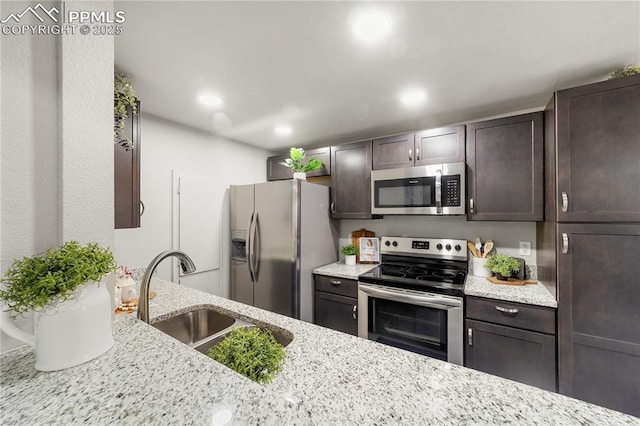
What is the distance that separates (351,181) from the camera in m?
2.80

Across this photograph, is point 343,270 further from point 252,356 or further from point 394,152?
point 252,356

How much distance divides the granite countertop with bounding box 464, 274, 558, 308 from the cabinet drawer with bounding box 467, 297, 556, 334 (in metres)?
0.04

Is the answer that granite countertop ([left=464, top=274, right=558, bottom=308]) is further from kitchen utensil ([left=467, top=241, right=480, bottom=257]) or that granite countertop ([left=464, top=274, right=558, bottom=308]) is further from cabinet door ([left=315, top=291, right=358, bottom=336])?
cabinet door ([left=315, top=291, right=358, bottom=336])

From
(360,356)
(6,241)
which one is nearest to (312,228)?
(360,356)

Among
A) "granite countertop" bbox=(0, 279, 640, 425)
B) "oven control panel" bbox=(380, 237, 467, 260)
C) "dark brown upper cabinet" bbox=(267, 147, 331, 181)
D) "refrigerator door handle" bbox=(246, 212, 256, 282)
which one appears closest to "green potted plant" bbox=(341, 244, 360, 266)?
"oven control panel" bbox=(380, 237, 467, 260)

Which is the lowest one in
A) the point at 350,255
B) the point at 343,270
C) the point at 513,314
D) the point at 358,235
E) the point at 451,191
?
the point at 513,314

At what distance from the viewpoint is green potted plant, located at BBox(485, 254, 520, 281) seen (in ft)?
6.81

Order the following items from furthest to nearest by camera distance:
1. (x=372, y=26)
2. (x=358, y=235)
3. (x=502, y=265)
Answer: (x=358, y=235), (x=502, y=265), (x=372, y=26)

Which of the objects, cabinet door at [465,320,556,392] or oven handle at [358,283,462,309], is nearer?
cabinet door at [465,320,556,392]

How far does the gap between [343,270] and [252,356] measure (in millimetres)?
1873

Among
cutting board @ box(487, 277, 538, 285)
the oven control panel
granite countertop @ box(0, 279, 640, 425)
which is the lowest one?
cutting board @ box(487, 277, 538, 285)

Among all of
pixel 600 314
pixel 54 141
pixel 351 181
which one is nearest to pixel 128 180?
pixel 54 141

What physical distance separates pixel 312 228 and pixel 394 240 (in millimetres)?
897

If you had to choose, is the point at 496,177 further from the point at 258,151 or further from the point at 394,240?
the point at 258,151
